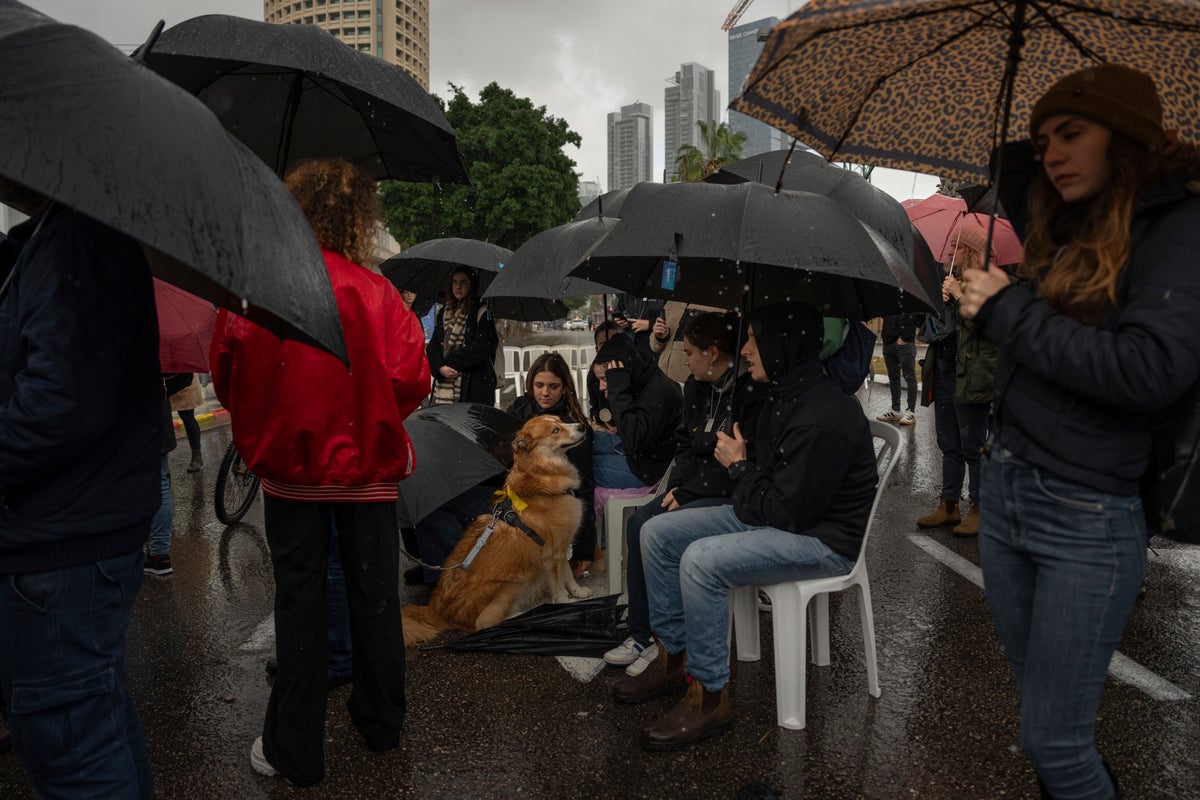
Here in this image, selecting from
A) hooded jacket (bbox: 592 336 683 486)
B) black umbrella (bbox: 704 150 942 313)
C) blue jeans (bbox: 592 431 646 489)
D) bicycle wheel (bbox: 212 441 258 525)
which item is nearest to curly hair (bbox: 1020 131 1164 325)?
black umbrella (bbox: 704 150 942 313)

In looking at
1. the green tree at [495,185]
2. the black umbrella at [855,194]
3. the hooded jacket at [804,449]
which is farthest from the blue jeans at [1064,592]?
the green tree at [495,185]

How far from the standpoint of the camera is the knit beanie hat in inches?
76.9

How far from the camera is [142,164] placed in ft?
5.55

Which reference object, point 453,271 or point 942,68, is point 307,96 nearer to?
point 942,68

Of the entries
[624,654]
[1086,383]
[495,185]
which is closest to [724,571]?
[624,654]

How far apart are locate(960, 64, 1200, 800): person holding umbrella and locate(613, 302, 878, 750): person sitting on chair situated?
50.1 inches

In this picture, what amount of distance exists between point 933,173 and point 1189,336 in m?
1.40

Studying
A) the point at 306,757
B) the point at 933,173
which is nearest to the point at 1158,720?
the point at 933,173

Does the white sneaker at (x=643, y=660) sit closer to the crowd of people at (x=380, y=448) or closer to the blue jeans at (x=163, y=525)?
the crowd of people at (x=380, y=448)

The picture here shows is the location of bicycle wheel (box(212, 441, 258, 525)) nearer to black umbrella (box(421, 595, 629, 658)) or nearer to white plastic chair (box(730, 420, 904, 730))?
black umbrella (box(421, 595, 629, 658))

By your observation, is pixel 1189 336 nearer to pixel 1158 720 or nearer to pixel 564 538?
pixel 1158 720

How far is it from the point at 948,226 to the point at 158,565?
6290 mm

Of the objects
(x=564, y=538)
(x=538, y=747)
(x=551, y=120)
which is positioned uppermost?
(x=551, y=120)

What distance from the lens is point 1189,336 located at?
1.81m
